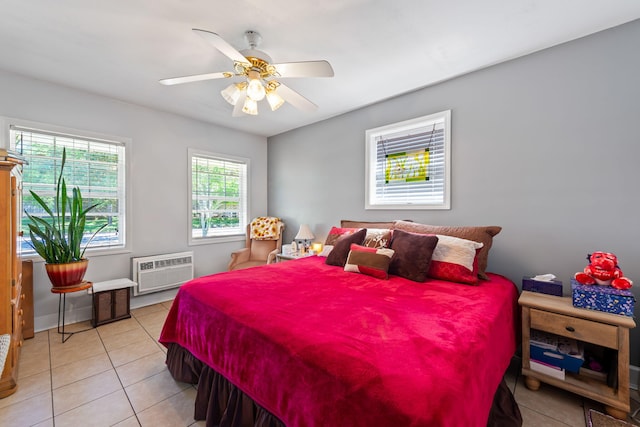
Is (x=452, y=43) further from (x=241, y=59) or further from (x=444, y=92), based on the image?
(x=241, y=59)

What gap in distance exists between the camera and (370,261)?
2182 mm

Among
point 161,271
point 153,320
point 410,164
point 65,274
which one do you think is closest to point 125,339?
point 153,320

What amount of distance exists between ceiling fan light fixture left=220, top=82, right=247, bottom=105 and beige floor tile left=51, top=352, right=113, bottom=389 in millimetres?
2411

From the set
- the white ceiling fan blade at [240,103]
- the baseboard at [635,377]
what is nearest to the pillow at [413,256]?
the baseboard at [635,377]

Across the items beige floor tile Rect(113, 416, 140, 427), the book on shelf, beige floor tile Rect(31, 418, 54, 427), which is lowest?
beige floor tile Rect(113, 416, 140, 427)

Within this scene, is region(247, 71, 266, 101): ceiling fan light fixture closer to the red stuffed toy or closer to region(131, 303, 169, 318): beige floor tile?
the red stuffed toy

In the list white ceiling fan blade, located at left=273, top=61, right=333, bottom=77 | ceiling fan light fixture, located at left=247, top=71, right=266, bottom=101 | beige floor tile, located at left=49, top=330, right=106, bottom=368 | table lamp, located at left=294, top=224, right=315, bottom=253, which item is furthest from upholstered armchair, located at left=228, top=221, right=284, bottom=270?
white ceiling fan blade, located at left=273, top=61, right=333, bottom=77

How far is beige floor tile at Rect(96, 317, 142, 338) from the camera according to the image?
2721 millimetres

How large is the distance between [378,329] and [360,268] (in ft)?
3.35

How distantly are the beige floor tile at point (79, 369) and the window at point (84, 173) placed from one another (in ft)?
4.56

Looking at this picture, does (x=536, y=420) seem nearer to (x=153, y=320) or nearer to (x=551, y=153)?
(x=551, y=153)

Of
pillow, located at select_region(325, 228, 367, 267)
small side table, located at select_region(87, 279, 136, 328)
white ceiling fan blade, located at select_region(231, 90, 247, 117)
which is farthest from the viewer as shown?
small side table, located at select_region(87, 279, 136, 328)

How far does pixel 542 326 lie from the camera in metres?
1.74

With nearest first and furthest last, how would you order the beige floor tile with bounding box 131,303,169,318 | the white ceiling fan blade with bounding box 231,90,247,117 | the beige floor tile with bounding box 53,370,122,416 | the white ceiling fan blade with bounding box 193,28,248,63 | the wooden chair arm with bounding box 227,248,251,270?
1. the white ceiling fan blade with bounding box 193,28,248,63
2. the beige floor tile with bounding box 53,370,122,416
3. the white ceiling fan blade with bounding box 231,90,247,117
4. the beige floor tile with bounding box 131,303,169,318
5. the wooden chair arm with bounding box 227,248,251,270
